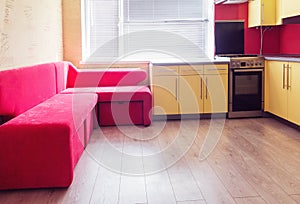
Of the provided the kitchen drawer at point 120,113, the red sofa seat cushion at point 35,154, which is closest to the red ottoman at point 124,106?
the kitchen drawer at point 120,113

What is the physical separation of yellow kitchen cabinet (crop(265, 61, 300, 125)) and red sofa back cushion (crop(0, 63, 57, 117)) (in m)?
2.76

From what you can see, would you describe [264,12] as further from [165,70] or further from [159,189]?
[159,189]

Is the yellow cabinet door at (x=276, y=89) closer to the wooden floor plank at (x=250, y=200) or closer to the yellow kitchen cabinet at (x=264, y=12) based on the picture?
the yellow kitchen cabinet at (x=264, y=12)

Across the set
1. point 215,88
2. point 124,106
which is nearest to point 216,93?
point 215,88

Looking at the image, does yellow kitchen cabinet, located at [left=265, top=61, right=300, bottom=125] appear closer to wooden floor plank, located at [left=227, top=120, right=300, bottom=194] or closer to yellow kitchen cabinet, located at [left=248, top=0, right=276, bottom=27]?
wooden floor plank, located at [left=227, top=120, right=300, bottom=194]

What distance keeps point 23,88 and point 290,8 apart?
11.0 ft

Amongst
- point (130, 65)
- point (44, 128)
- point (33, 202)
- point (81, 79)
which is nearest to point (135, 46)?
point (130, 65)

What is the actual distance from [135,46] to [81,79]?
102 centimetres

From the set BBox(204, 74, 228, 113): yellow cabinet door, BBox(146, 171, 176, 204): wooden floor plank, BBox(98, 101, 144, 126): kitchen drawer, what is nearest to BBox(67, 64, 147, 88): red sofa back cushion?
BBox(98, 101, 144, 126): kitchen drawer

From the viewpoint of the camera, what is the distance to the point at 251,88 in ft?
16.2

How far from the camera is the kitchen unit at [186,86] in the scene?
15.9 feet

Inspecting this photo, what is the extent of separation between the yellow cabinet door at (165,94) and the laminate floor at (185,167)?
1.53 ft

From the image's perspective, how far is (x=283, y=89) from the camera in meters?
4.44

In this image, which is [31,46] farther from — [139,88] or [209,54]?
[209,54]
